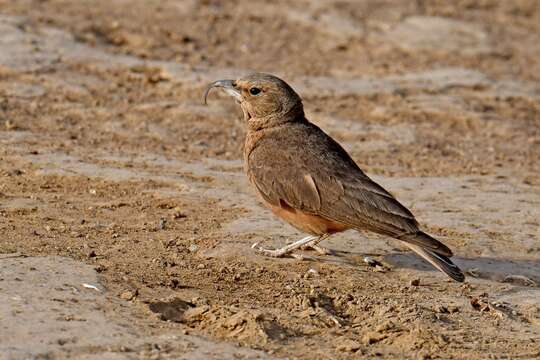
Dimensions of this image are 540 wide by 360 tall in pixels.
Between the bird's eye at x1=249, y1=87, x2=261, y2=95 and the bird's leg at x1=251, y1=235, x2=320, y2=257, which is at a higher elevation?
the bird's eye at x1=249, y1=87, x2=261, y2=95

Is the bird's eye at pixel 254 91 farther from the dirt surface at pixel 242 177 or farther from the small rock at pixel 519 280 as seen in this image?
the small rock at pixel 519 280

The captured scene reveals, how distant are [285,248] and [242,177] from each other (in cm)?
158

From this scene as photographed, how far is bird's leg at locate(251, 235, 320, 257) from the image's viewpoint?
637 centimetres

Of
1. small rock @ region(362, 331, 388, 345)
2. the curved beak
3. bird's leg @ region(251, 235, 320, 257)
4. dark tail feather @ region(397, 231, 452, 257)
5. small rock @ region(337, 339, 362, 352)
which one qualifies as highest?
the curved beak

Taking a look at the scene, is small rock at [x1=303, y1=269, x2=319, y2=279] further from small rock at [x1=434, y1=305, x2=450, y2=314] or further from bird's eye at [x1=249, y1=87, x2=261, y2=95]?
bird's eye at [x1=249, y1=87, x2=261, y2=95]

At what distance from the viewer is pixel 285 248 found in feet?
21.0

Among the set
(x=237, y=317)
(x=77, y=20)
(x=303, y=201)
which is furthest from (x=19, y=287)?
(x=77, y=20)

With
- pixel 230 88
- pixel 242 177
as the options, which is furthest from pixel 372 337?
pixel 242 177

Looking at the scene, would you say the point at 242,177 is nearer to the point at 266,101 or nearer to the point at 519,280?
the point at 266,101

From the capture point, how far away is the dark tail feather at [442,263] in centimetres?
580

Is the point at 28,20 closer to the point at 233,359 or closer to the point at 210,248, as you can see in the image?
the point at 210,248

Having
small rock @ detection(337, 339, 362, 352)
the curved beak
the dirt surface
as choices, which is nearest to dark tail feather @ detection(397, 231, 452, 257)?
the dirt surface

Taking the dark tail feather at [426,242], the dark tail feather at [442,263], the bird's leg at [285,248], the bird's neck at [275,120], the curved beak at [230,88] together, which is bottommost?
the bird's leg at [285,248]

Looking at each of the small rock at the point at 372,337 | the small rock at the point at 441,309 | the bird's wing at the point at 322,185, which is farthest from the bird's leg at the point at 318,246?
the small rock at the point at 372,337
